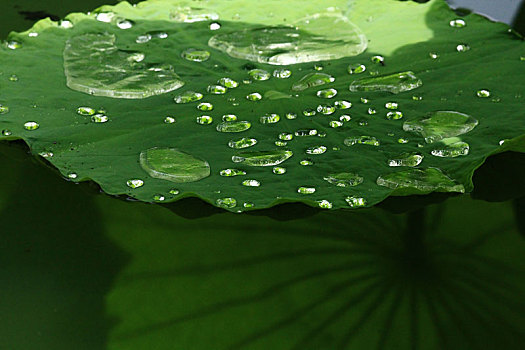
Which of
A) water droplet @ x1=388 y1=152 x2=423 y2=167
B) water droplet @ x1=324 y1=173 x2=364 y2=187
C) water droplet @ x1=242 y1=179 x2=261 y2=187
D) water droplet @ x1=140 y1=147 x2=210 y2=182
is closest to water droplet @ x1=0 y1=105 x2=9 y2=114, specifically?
water droplet @ x1=140 y1=147 x2=210 y2=182

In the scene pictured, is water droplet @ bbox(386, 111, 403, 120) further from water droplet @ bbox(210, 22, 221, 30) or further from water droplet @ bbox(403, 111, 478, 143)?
water droplet @ bbox(210, 22, 221, 30)

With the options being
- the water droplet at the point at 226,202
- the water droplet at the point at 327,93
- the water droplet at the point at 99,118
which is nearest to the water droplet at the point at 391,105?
the water droplet at the point at 327,93

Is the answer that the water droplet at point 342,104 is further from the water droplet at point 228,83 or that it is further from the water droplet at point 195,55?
the water droplet at point 195,55

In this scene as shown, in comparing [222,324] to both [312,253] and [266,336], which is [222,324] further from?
[312,253]

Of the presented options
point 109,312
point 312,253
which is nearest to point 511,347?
point 312,253

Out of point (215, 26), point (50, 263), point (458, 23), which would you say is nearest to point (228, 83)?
point (215, 26)

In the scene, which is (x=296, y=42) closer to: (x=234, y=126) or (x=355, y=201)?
(x=234, y=126)
